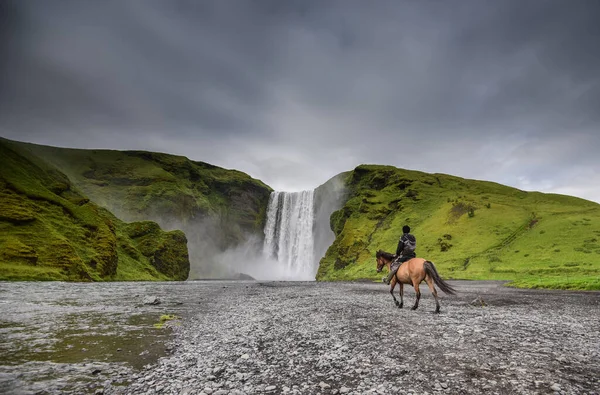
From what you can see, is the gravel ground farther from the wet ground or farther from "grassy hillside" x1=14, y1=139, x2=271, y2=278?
"grassy hillside" x1=14, y1=139, x2=271, y2=278

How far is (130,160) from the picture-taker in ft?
488

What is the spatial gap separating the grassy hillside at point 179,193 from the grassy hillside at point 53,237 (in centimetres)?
4579

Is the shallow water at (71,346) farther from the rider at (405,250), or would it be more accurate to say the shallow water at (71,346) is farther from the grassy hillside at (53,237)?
the grassy hillside at (53,237)

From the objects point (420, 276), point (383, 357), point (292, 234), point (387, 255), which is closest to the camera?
point (383, 357)

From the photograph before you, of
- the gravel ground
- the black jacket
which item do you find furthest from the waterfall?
the gravel ground

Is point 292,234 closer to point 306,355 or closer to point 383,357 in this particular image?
point 306,355

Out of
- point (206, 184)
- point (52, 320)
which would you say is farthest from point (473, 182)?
point (52, 320)

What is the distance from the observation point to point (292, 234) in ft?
440

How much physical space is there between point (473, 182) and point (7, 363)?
140167 millimetres

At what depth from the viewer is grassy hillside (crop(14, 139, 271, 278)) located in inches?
4879

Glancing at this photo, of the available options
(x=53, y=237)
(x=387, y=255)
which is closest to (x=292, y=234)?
(x=53, y=237)

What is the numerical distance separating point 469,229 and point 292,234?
7374 cm

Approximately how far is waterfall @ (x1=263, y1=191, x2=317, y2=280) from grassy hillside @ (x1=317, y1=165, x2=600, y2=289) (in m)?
15.1

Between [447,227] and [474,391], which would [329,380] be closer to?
[474,391]
